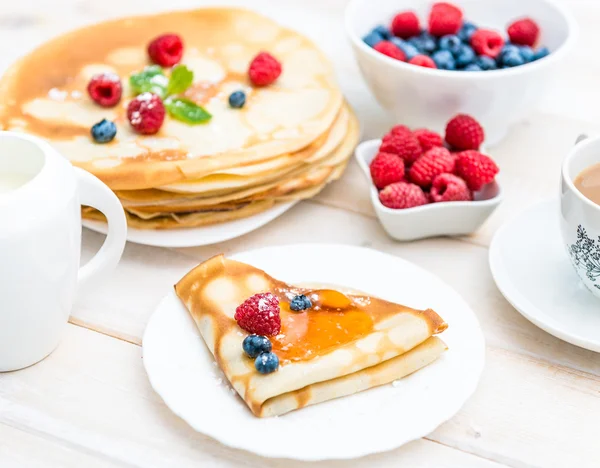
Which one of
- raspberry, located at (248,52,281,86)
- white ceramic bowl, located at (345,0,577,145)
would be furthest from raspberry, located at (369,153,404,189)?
raspberry, located at (248,52,281,86)

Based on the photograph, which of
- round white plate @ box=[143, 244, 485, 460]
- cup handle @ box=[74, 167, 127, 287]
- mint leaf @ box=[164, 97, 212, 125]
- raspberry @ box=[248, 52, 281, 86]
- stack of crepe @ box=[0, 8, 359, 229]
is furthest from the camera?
raspberry @ box=[248, 52, 281, 86]

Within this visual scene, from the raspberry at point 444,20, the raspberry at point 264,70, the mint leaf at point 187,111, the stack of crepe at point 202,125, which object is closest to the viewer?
the stack of crepe at point 202,125

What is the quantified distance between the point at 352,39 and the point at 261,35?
10.3 inches

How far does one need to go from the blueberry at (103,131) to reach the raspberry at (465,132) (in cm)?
63

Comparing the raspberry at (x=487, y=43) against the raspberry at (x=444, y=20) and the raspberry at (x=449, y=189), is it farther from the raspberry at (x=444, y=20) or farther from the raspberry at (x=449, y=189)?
the raspberry at (x=449, y=189)

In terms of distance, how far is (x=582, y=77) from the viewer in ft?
6.81

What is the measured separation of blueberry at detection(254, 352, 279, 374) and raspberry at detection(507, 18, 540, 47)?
3.40ft

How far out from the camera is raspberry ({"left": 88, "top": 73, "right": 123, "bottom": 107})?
1.59m

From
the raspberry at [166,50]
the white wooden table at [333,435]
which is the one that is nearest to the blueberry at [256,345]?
the white wooden table at [333,435]

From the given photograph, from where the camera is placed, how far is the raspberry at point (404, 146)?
151 cm

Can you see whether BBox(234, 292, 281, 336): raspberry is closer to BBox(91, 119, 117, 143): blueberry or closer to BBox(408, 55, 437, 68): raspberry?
BBox(91, 119, 117, 143): blueberry

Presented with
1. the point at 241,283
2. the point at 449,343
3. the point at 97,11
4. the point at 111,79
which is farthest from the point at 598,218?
the point at 97,11

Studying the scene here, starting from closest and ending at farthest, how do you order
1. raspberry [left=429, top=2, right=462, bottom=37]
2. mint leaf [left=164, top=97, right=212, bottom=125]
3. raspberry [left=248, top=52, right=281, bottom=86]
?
mint leaf [left=164, top=97, right=212, bottom=125]
raspberry [left=248, top=52, right=281, bottom=86]
raspberry [left=429, top=2, right=462, bottom=37]

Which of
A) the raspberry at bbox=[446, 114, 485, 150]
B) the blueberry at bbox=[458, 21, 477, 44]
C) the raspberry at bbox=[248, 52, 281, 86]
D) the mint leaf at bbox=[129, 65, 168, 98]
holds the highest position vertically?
the blueberry at bbox=[458, 21, 477, 44]
